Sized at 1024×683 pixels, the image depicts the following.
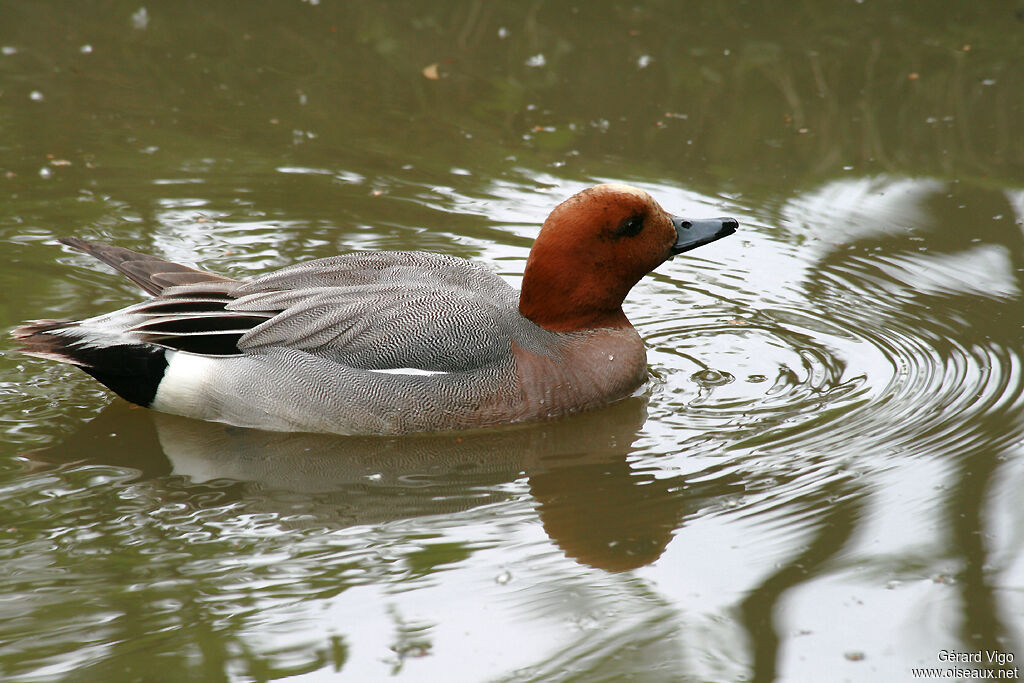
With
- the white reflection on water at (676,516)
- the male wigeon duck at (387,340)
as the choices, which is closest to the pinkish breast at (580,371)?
the male wigeon duck at (387,340)

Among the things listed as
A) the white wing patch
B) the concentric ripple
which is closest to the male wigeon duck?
the white wing patch

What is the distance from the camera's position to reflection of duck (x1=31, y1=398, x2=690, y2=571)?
4.85m

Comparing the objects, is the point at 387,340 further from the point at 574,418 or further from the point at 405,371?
the point at 574,418

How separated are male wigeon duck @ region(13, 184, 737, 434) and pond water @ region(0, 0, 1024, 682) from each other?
0.49 ft

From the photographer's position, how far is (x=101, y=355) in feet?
18.4

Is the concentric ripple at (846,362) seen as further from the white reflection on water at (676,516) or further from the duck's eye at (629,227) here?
the duck's eye at (629,227)

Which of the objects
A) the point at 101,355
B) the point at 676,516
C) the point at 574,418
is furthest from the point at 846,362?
the point at 101,355

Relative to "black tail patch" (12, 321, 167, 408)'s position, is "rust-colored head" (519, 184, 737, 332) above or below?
above

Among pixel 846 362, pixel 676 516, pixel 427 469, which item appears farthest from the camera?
pixel 846 362

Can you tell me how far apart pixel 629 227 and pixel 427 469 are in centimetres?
160

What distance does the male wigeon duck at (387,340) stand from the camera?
5.58 metres

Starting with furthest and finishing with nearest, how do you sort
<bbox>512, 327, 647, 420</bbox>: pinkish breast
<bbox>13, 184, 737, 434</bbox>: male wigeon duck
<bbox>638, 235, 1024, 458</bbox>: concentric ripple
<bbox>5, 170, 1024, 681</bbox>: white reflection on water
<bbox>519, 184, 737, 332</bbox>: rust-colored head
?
<bbox>519, 184, 737, 332</bbox>: rust-colored head → <bbox>512, 327, 647, 420</bbox>: pinkish breast → <bbox>13, 184, 737, 434</bbox>: male wigeon duck → <bbox>638, 235, 1024, 458</bbox>: concentric ripple → <bbox>5, 170, 1024, 681</bbox>: white reflection on water

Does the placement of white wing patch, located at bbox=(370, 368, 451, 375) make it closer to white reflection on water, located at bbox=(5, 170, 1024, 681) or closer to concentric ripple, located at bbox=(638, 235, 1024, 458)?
white reflection on water, located at bbox=(5, 170, 1024, 681)

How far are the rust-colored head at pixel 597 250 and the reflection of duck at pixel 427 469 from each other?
53 centimetres
